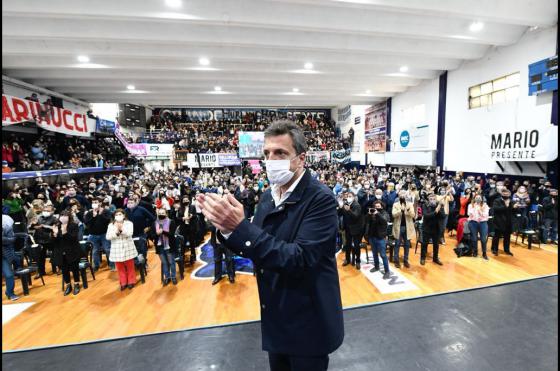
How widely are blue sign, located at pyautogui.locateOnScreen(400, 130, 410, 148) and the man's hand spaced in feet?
57.3

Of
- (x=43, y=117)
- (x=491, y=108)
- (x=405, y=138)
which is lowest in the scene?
(x=405, y=138)

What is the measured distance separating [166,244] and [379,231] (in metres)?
4.29

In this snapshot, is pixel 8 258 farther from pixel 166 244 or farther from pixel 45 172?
pixel 45 172

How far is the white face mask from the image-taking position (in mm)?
1637

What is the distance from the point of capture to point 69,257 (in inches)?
196

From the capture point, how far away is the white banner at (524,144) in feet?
26.8

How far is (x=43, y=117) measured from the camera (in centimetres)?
1207

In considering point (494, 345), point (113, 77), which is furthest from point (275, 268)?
point (113, 77)

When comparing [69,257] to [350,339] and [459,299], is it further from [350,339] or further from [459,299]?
[459,299]

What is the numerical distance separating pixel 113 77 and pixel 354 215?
530 inches

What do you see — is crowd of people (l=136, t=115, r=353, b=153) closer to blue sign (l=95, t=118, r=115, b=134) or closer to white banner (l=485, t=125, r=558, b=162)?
blue sign (l=95, t=118, r=115, b=134)

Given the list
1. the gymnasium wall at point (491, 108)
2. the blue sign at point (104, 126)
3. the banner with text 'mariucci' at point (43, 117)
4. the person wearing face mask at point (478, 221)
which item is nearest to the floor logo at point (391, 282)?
the person wearing face mask at point (478, 221)

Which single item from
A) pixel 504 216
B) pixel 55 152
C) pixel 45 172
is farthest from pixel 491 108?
pixel 55 152

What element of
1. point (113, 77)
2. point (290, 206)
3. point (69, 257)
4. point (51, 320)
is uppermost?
point (113, 77)
